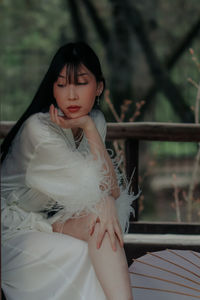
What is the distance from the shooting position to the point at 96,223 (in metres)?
1.49

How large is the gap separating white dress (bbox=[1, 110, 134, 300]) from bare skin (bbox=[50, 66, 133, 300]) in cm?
2

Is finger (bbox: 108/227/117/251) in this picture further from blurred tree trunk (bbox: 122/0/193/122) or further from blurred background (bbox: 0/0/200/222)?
blurred tree trunk (bbox: 122/0/193/122)

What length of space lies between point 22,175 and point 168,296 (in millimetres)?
683

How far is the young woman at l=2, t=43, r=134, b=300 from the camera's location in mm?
1460

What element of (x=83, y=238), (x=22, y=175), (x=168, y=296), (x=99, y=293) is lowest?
(x=168, y=296)

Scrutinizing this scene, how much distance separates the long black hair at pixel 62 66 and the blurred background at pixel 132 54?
11.9 ft

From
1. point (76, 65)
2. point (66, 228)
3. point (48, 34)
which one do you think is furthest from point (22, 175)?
point (48, 34)

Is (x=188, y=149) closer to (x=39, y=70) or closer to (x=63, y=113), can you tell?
(x=39, y=70)

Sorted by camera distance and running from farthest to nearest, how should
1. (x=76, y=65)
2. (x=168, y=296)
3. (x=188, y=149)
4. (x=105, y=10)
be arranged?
1. (x=188, y=149)
2. (x=105, y=10)
3. (x=168, y=296)
4. (x=76, y=65)

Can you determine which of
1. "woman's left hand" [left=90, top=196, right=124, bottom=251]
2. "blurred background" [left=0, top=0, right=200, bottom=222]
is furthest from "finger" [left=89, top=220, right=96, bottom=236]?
"blurred background" [left=0, top=0, right=200, bottom=222]

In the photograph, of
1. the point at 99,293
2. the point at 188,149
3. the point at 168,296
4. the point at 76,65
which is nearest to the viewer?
the point at 99,293

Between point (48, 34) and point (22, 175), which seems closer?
point (22, 175)

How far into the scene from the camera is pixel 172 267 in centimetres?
195

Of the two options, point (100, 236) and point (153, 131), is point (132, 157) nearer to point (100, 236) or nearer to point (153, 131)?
point (153, 131)
